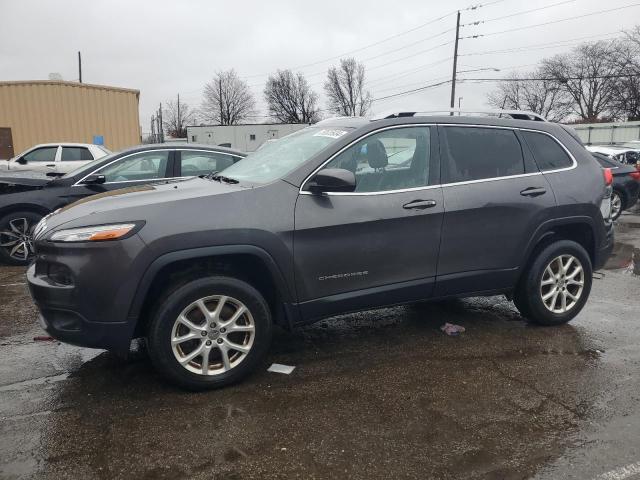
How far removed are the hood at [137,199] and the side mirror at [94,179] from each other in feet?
10.4

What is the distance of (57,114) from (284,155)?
19.0 metres

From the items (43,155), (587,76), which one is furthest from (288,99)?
(43,155)

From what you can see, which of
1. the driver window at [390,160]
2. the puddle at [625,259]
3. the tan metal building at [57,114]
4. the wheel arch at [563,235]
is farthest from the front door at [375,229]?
the tan metal building at [57,114]

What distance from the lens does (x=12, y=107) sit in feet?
63.9

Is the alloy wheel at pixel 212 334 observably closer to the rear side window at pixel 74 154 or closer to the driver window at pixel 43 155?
the rear side window at pixel 74 154

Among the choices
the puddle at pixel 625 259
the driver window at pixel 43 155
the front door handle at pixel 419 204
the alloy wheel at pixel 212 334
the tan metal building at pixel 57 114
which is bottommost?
the puddle at pixel 625 259

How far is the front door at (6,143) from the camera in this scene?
19.5 meters

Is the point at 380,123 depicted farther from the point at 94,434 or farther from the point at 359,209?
the point at 94,434

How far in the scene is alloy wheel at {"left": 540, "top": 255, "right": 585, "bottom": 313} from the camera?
4.59 m

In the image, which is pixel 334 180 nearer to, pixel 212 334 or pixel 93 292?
pixel 212 334

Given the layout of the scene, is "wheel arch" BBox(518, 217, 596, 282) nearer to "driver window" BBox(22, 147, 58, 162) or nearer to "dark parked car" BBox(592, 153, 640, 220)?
"dark parked car" BBox(592, 153, 640, 220)

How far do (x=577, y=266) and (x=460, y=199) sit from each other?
1.46 metres

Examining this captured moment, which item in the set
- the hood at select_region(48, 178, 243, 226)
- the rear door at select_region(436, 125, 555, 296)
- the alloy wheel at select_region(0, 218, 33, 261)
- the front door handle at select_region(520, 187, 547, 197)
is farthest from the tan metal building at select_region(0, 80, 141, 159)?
the front door handle at select_region(520, 187, 547, 197)

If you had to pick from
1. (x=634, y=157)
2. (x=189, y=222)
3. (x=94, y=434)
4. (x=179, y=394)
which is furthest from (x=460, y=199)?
(x=634, y=157)
